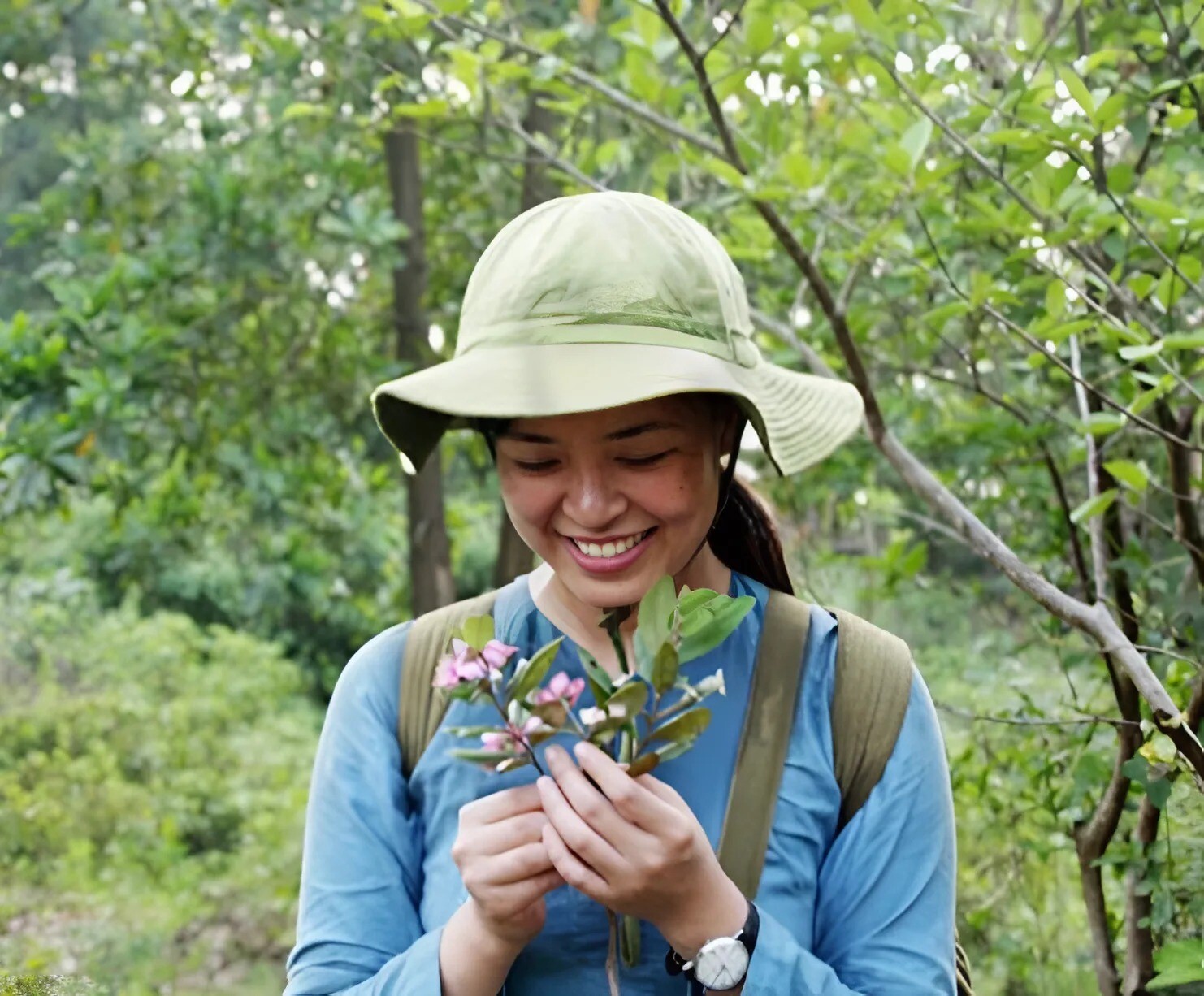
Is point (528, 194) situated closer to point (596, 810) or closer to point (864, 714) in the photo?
point (864, 714)

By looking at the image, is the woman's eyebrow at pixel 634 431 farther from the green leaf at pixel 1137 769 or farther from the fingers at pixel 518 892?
the green leaf at pixel 1137 769

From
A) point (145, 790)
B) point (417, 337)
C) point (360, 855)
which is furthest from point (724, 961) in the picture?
point (145, 790)

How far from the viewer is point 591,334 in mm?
1431

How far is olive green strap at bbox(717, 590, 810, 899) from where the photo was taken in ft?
4.83

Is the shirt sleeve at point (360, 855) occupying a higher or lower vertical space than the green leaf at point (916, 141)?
lower

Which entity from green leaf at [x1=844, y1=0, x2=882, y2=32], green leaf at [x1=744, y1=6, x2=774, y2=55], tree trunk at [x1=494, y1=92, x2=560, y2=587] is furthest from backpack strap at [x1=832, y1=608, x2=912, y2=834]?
tree trunk at [x1=494, y1=92, x2=560, y2=587]

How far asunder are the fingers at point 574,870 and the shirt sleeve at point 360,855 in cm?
27

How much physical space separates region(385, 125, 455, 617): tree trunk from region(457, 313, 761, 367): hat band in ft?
13.5

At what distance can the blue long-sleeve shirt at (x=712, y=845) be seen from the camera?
1.49m

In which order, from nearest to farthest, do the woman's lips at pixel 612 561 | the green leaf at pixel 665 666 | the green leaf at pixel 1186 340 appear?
1. the green leaf at pixel 665 666
2. the woman's lips at pixel 612 561
3. the green leaf at pixel 1186 340

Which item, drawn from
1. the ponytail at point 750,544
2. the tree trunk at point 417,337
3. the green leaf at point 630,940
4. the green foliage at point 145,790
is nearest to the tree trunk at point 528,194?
the tree trunk at point 417,337

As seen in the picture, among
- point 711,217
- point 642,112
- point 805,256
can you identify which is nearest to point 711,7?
point 642,112

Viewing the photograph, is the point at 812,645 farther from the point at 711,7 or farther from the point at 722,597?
the point at 711,7

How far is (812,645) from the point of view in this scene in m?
1.60
